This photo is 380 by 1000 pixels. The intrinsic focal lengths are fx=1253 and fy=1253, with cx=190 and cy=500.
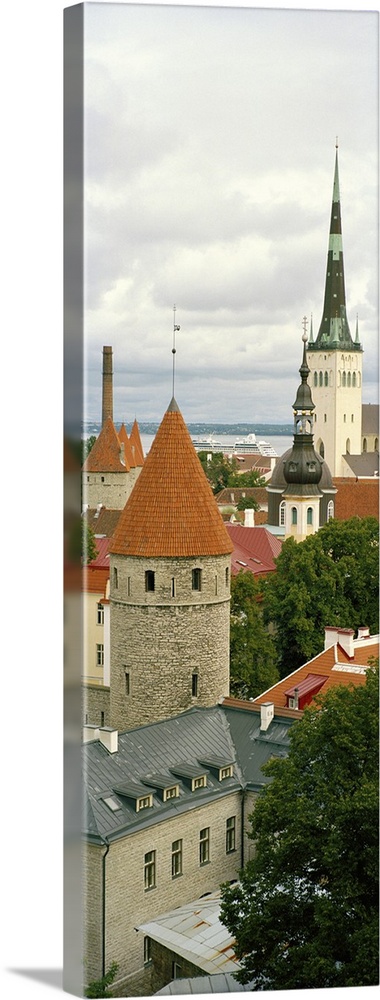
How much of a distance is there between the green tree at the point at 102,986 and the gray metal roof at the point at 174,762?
98 cm

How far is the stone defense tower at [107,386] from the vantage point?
9.52 metres

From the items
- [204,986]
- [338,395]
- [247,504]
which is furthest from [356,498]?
[247,504]

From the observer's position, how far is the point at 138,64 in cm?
881

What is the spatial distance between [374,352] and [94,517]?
257 centimetres

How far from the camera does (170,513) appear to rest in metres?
13.9

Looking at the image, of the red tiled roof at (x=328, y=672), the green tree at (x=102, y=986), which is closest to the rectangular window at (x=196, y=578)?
the red tiled roof at (x=328, y=672)

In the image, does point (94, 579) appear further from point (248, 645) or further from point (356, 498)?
point (248, 645)

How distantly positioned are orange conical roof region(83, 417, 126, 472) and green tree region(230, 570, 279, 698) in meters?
5.89

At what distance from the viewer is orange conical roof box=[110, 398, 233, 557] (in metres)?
13.6

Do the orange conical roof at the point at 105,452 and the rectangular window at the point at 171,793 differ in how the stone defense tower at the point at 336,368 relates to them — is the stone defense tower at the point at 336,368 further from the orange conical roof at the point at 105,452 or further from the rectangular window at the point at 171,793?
the rectangular window at the point at 171,793

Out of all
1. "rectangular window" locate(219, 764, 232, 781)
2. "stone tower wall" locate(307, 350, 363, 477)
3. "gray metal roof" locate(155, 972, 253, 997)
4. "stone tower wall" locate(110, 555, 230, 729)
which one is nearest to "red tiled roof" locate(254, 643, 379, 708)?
"stone tower wall" locate(110, 555, 230, 729)

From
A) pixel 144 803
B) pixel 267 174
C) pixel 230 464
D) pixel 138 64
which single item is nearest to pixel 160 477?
pixel 230 464

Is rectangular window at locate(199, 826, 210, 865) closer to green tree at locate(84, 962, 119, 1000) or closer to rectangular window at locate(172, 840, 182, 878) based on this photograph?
rectangular window at locate(172, 840, 182, 878)

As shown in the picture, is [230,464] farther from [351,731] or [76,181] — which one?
[76,181]
